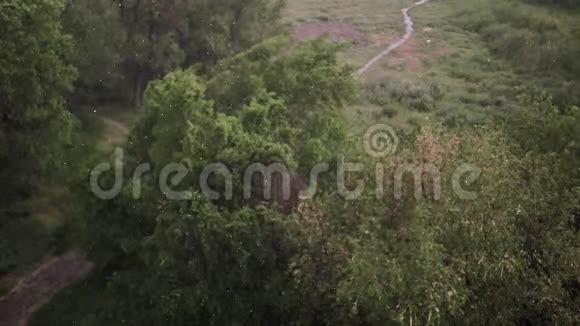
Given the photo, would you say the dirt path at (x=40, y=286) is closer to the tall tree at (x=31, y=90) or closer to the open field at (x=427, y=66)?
the tall tree at (x=31, y=90)

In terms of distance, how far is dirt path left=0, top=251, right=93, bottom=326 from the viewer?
22203 millimetres

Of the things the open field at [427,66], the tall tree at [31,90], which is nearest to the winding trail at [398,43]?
the open field at [427,66]

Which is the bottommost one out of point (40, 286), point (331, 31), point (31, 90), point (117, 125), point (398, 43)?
point (40, 286)

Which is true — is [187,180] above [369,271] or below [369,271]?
above

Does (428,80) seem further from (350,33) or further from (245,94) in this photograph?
(245,94)

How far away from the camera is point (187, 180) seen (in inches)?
688

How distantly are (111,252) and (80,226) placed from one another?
1.63m

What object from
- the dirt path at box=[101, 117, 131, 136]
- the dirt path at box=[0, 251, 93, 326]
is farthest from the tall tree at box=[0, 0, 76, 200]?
the dirt path at box=[101, 117, 131, 136]

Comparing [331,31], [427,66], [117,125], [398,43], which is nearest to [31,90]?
[117,125]

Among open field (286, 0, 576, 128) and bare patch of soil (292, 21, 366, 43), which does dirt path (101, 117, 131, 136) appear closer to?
open field (286, 0, 576, 128)

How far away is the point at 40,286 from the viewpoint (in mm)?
23500

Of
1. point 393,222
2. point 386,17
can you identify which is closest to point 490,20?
point 386,17

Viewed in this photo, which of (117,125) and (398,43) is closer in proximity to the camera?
(117,125)

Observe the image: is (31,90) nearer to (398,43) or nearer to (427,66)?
(427,66)
